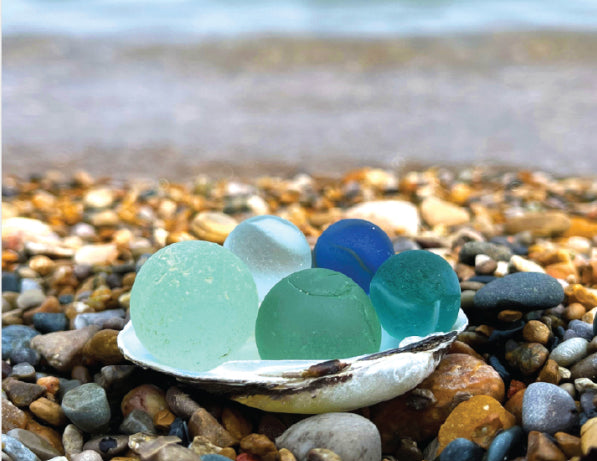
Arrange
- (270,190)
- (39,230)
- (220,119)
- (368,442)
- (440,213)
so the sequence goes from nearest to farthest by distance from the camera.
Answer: (368,442), (39,230), (440,213), (270,190), (220,119)

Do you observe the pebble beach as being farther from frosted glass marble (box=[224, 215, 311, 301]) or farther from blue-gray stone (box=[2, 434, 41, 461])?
frosted glass marble (box=[224, 215, 311, 301])

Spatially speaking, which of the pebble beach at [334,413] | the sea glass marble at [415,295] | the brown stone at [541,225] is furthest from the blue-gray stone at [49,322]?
the brown stone at [541,225]

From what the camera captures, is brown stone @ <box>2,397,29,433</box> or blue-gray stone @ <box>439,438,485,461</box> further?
brown stone @ <box>2,397,29,433</box>

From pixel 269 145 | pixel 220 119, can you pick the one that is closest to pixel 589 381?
pixel 269 145

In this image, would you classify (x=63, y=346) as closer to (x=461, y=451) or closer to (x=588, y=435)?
(x=461, y=451)

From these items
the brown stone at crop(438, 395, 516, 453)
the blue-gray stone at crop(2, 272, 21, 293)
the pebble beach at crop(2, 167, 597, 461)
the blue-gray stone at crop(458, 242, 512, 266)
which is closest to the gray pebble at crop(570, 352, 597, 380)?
the pebble beach at crop(2, 167, 597, 461)

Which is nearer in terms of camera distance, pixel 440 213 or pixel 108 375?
pixel 108 375

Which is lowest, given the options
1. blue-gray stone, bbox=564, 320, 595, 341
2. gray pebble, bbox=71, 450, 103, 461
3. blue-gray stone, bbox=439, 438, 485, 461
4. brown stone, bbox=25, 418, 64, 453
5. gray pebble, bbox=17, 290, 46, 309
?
gray pebble, bbox=17, 290, 46, 309

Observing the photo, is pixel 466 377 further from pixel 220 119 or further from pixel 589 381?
pixel 220 119
